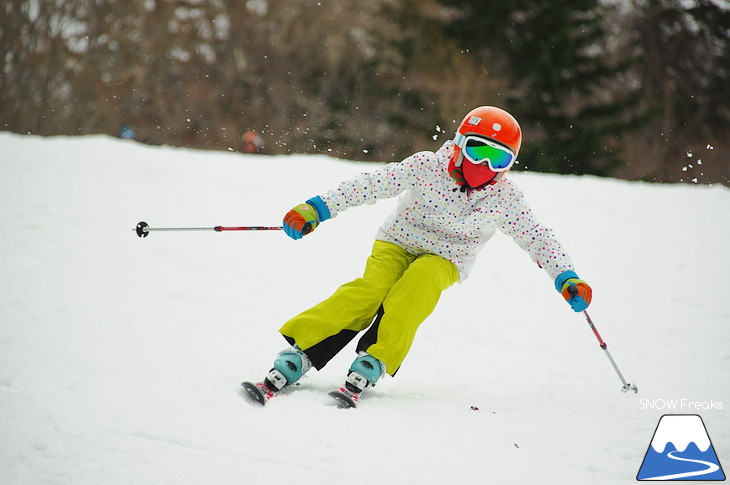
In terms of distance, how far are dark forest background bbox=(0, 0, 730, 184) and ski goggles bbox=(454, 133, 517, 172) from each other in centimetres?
1488

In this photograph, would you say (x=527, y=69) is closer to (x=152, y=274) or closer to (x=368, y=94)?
(x=368, y=94)

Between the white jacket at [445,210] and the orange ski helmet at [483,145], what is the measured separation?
0.22 feet

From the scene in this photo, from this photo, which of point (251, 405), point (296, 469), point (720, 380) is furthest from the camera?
point (720, 380)

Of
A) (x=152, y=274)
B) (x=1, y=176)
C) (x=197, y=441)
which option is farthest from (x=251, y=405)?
(x=1, y=176)

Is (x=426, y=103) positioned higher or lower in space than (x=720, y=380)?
higher

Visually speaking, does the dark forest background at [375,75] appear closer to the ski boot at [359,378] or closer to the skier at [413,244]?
the skier at [413,244]

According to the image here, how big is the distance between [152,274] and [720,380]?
3570mm

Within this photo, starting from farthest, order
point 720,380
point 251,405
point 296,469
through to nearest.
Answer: point 720,380
point 251,405
point 296,469

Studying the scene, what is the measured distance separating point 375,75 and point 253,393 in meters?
18.1

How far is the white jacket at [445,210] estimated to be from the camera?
3244mm

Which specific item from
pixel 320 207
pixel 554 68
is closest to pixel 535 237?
pixel 320 207

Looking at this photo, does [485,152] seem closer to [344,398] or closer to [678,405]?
[344,398]

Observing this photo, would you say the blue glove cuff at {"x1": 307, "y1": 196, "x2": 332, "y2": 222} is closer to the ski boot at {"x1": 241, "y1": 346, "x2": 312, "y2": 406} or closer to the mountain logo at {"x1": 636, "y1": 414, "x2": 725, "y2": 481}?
the ski boot at {"x1": 241, "y1": 346, "x2": 312, "y2": 406}

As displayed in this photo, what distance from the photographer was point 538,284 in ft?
18.2
